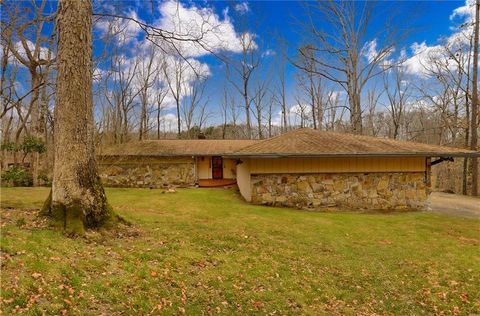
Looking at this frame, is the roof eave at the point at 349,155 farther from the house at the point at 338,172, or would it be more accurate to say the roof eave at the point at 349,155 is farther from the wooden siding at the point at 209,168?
the wooden siding at the point at 209,168

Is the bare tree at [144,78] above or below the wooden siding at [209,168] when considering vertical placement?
above

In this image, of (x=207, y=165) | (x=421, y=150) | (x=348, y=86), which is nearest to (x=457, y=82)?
(x=348, y=86)

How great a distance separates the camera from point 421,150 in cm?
1158

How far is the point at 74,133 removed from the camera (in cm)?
541

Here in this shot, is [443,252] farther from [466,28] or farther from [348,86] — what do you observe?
[466,28]

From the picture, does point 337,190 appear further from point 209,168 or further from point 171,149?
point 171,149

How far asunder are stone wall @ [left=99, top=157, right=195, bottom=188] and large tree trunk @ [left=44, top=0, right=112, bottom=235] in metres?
12.1

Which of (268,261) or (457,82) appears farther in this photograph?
(457,82)

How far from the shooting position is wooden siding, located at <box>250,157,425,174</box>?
1135cm

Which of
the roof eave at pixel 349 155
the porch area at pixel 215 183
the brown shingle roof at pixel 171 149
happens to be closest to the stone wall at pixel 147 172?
the brown shingle roof at pixel 171 149

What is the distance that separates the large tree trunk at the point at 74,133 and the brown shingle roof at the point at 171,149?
420 inches

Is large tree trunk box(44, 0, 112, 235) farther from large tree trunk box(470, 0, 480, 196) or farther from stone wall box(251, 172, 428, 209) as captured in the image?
large tree trunk box(470, 0, 480, 196)

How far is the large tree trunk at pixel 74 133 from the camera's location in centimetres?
534

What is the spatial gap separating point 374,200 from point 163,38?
31.4ft
